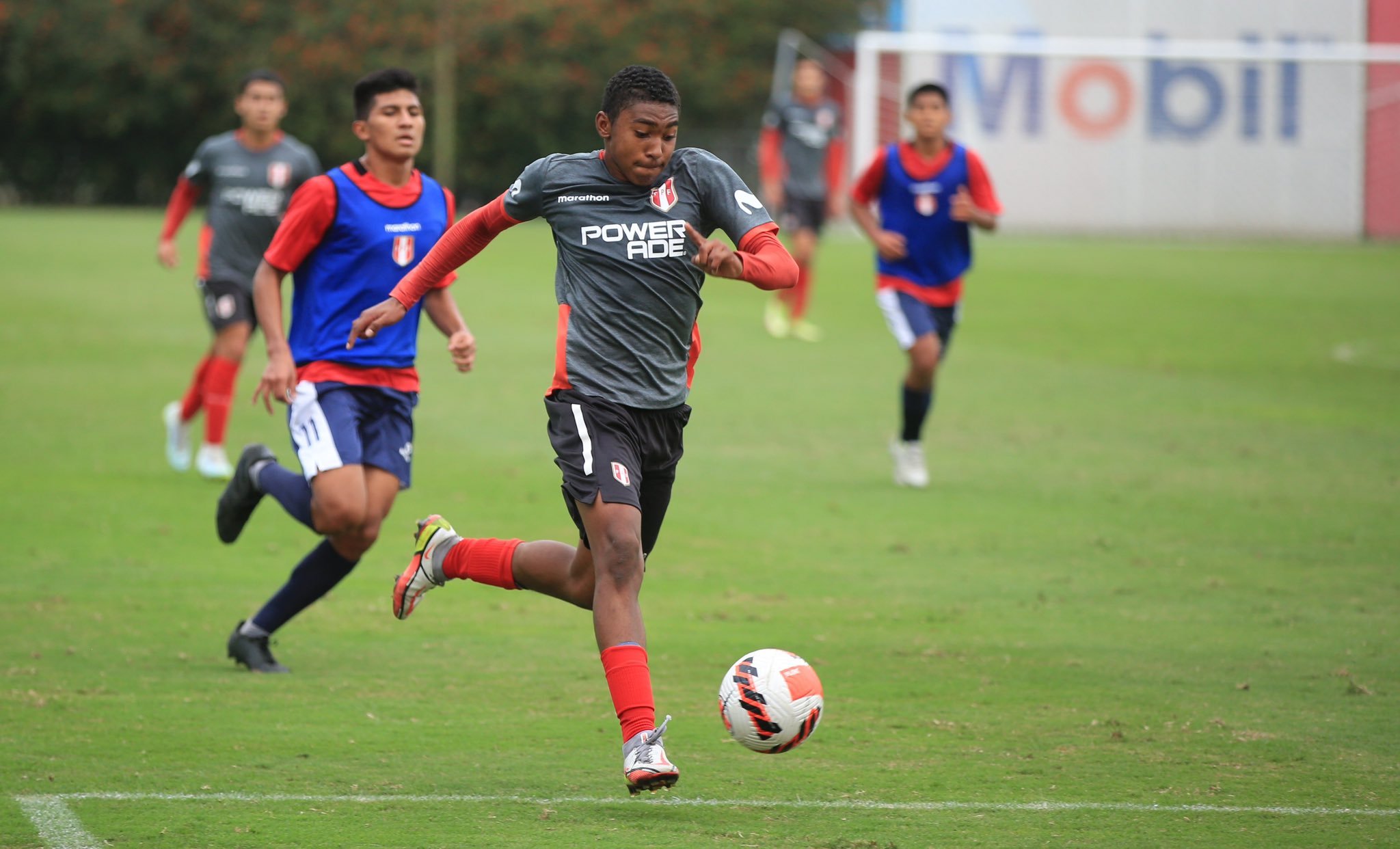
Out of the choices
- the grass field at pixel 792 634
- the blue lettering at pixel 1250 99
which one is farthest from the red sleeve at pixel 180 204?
the blue lettering at pixel 1250 99

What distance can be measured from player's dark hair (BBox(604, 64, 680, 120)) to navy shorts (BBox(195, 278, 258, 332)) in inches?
229

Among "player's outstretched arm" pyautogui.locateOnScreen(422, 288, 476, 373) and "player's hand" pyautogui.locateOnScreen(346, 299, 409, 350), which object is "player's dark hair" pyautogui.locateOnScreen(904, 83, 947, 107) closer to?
"player's outstretched arm" pyautogui.locateOnScreen(422, 288, 476, 373)

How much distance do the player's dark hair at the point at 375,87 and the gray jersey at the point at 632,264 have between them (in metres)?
1.59

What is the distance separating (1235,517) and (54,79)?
4058 centimetres

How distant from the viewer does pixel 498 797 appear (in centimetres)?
486

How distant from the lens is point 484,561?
223 inches

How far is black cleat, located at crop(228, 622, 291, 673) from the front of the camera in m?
6.34

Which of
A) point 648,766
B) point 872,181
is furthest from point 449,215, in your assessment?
point 872,181

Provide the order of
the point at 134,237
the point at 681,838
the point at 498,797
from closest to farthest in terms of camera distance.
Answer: the point at 681,838 < the point at 498,797 < the point at 134,237

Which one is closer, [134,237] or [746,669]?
[746,669]

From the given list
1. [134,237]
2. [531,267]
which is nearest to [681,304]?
[531,267]

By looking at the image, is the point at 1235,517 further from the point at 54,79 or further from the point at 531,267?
the point at 54,79

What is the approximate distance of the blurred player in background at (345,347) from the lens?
246 inches

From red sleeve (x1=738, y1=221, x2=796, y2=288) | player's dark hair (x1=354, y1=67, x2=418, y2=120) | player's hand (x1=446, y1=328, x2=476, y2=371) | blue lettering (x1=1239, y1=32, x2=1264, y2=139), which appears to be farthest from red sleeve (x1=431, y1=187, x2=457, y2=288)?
blue lettering (x1=1239, y1=32, x2=1264, y2=139)
